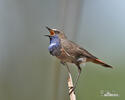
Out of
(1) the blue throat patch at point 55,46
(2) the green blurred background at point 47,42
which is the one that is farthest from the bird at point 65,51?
(2) the green blurred background at point 47,42

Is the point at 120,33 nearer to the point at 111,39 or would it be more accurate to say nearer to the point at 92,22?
the point at 111,39

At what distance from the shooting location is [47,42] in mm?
1548

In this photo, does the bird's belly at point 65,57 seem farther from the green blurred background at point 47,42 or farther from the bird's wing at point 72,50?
the green blurred background at point 47,42

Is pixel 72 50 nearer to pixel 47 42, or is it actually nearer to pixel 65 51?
pixel 65 51

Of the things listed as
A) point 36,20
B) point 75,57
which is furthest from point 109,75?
point 36,20

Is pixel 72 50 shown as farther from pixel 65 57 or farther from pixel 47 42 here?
pixel 47 42

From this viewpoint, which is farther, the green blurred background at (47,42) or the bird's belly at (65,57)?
the green blurred background at (47,42)

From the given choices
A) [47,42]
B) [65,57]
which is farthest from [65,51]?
[47,42]

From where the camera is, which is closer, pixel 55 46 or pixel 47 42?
pixel 55 46

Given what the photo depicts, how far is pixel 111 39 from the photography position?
151 cm

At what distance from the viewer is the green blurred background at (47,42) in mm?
1487

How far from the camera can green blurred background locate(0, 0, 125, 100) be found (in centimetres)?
149

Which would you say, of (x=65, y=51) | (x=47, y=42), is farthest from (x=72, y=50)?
(x=47, y=42)

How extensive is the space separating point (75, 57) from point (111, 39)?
474 millimetres
